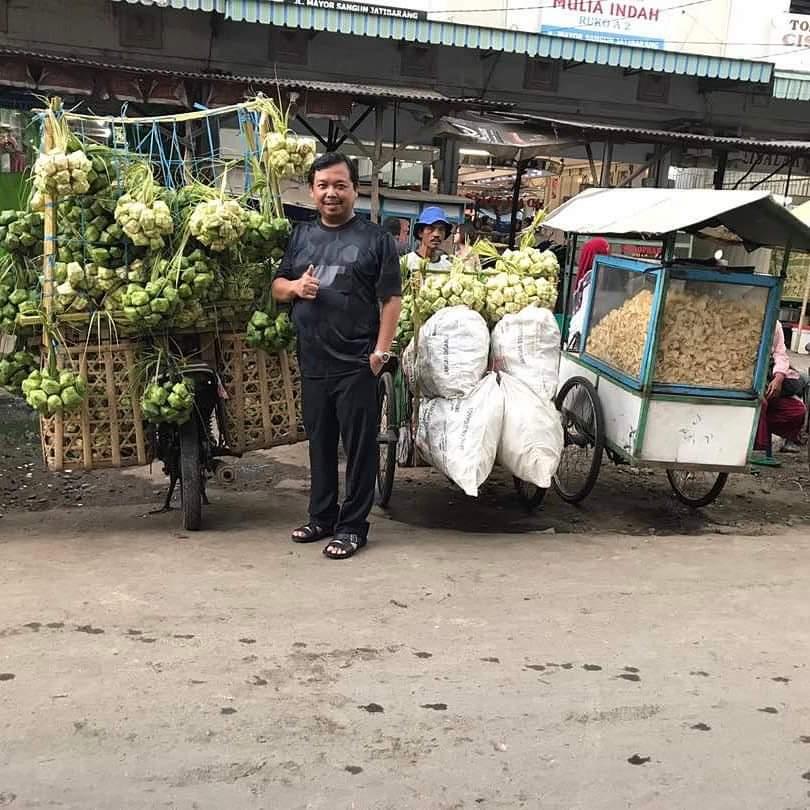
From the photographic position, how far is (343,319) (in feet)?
13.1

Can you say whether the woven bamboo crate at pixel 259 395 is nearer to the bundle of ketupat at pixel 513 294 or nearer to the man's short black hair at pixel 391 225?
the bundle of ketupat at pixel 513 294

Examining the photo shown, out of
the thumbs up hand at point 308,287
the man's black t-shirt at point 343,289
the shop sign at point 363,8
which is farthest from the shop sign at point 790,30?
the thumbs up hand at point 308,287

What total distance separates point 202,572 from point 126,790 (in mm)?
1653

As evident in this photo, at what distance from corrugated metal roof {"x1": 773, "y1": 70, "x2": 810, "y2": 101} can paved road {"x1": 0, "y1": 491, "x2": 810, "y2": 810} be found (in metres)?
12.3

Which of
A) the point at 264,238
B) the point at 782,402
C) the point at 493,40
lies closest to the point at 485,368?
the point at 264,238

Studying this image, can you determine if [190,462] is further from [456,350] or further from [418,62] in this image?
[418,62]

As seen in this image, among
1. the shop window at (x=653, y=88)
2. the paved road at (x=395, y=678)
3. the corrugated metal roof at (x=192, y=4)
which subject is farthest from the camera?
the shop window at (x=653, y=88)

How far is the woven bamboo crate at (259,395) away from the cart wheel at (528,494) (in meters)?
1.51

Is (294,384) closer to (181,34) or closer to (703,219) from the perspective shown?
(703,219)

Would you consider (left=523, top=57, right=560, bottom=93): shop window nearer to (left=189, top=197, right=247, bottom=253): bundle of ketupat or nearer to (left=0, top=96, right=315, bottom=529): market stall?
(left=0, top=96, right=315, bottom=529): market stall

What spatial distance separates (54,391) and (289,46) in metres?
10.4

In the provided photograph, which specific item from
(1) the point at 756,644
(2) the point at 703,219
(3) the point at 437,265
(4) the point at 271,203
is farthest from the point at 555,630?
(3) the point at 437,265

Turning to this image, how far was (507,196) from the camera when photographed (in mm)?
20484

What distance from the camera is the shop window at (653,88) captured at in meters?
14.6
